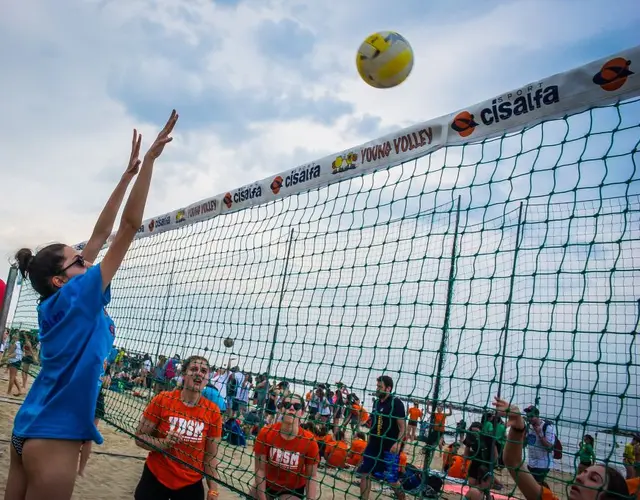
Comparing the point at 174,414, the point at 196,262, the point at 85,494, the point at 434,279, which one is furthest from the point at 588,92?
the point at 85,494

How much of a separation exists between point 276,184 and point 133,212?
2.29 metres

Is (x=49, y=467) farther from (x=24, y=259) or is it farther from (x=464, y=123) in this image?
(x=464, y=123)

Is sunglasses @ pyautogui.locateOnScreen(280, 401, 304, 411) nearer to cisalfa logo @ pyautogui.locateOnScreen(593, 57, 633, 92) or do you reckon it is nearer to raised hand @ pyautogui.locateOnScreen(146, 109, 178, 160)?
raised hand @ pyautogui.locateOnScreen(146, 109, 178, 160)

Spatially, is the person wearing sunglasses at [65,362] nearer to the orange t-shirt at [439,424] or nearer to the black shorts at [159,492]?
the black shorts at [159,492]

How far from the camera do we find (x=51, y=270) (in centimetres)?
252

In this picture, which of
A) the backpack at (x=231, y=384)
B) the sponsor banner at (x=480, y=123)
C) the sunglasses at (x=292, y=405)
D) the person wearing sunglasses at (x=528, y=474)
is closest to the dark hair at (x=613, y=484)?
the person wearing sunglasses at (x=528, y=474)

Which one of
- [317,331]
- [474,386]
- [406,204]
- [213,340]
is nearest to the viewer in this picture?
[474,386]

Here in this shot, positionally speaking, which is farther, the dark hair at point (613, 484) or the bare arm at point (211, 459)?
the bare arm at point (211, 459)

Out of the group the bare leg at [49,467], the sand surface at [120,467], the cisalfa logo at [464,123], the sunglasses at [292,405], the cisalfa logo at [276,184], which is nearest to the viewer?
the bare leg at [49,467]

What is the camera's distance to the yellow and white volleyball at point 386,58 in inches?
140

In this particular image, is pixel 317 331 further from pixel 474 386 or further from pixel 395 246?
pixel 474 386

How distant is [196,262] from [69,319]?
10.2 feet

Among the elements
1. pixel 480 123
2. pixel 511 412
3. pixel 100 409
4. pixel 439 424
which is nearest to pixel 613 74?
pixel 480 123

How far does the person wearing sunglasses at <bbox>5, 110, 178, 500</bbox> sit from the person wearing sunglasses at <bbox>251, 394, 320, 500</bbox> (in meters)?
1.93
